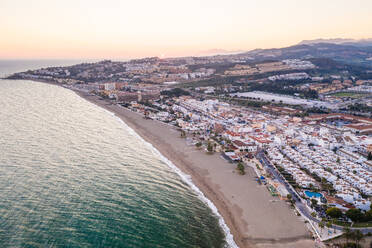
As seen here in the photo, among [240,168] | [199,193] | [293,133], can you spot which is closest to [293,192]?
[240,168]

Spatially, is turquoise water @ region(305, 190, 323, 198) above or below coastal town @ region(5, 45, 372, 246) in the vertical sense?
below

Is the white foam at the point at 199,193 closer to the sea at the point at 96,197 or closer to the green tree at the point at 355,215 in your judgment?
the sea at the point at 96,197

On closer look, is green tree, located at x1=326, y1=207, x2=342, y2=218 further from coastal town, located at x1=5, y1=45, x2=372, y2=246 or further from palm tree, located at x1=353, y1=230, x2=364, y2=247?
palm tree, located at x1=353, y1=230, x2=364, y2=247

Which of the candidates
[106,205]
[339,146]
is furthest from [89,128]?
[339,146]

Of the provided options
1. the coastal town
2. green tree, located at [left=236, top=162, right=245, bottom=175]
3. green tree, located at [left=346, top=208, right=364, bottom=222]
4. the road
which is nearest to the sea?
green tree, located at [left=236, top=162, right=245, bottom=175]

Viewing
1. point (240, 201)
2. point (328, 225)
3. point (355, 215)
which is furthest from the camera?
point (240, 201)

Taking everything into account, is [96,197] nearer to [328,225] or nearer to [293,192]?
[293,192]

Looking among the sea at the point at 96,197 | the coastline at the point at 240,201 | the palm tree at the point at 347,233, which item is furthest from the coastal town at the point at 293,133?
the sea at the point at 96,197
